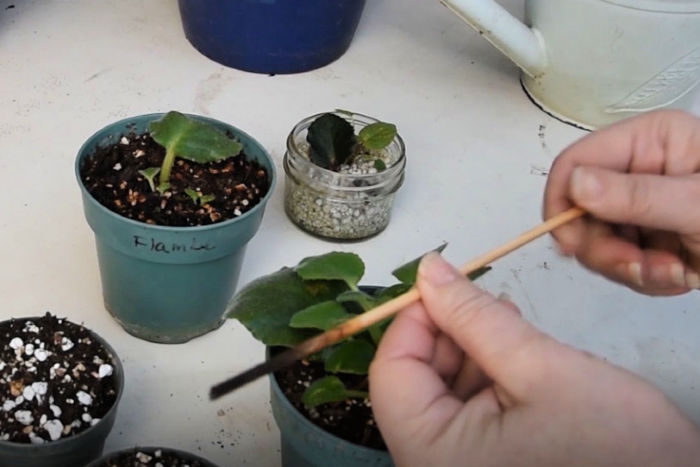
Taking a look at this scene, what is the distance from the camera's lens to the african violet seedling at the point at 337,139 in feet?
2.48

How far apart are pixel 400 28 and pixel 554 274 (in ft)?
1.30

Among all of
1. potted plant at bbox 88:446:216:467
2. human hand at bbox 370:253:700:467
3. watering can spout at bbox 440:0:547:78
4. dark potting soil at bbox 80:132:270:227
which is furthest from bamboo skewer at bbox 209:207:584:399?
watering can spout at bbox 440:0:547:78

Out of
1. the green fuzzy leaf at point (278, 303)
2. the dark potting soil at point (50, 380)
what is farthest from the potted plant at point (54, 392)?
the green fuzzy leaf at point (278, 303)

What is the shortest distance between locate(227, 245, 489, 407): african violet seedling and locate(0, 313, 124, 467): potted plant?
0.11m

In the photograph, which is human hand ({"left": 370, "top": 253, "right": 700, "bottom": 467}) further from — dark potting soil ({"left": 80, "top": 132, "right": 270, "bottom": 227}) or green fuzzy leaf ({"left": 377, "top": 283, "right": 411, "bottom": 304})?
dark potting soil ({"left": 80, "top": 132, "right": 270, "bottom": 227})

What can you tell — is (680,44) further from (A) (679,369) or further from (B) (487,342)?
(B) (487,342)

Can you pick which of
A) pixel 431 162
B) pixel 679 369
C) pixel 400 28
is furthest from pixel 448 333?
pixel 400 28

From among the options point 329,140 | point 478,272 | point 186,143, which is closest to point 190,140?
point 186,143

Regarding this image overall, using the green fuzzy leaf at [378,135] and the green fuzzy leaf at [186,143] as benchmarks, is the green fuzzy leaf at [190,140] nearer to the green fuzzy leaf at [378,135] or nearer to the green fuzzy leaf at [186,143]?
the green fuzzy leaf at [186,143]

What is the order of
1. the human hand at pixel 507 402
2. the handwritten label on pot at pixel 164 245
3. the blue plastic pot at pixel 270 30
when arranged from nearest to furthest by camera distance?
the human hand at pixel 507 402 < the handwritten label on pot at pixel 164 245 < the blue plastic pot at pixel 270 30

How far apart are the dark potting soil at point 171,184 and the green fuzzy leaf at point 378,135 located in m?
0.11

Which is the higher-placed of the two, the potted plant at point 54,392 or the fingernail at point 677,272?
the fingernail at point 677,272

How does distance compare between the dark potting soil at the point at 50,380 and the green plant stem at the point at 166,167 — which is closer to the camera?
the dark potting soil at the point at 50,380

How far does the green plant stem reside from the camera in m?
0.66
